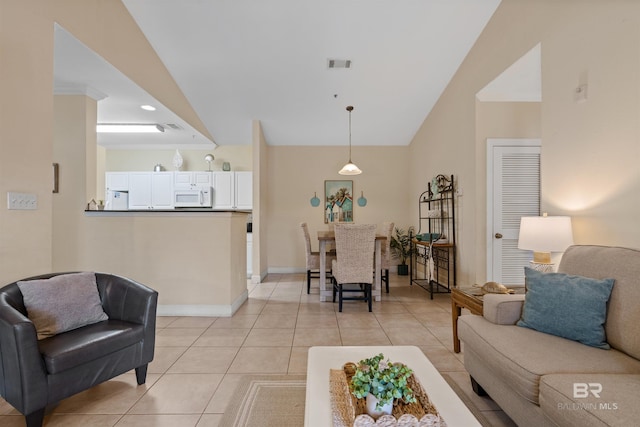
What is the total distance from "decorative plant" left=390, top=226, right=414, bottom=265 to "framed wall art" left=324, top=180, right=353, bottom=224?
0.97 metres

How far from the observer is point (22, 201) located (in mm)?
2160

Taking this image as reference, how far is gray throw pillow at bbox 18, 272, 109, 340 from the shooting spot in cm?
190

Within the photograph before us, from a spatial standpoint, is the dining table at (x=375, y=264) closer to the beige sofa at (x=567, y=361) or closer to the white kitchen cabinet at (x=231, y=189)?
the beige sofa at (x=567, y=361)

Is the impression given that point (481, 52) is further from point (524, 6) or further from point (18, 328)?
point (18, 328)

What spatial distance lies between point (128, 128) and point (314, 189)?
11.3 feet

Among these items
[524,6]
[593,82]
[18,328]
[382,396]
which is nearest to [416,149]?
[524,6]

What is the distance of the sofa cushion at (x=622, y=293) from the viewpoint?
1505 millimetres

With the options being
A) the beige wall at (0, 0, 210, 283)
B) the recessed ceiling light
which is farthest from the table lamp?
the recessed ceiling light

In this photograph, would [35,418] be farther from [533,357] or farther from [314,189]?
[314,189]

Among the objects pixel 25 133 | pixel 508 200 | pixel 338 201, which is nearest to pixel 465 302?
pixel 508 200

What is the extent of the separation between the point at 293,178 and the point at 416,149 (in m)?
2.46

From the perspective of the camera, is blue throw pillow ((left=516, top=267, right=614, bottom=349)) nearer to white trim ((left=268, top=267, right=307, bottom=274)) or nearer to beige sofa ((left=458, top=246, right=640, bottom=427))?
beige sofa ((left=458, top=246, right=640, bottom=427))

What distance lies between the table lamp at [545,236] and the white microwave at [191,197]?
535 cm

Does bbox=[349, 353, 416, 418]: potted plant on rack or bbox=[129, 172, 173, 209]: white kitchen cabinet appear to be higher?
bbox=[129, 172, 173, 209]: white kitchen cabinet
